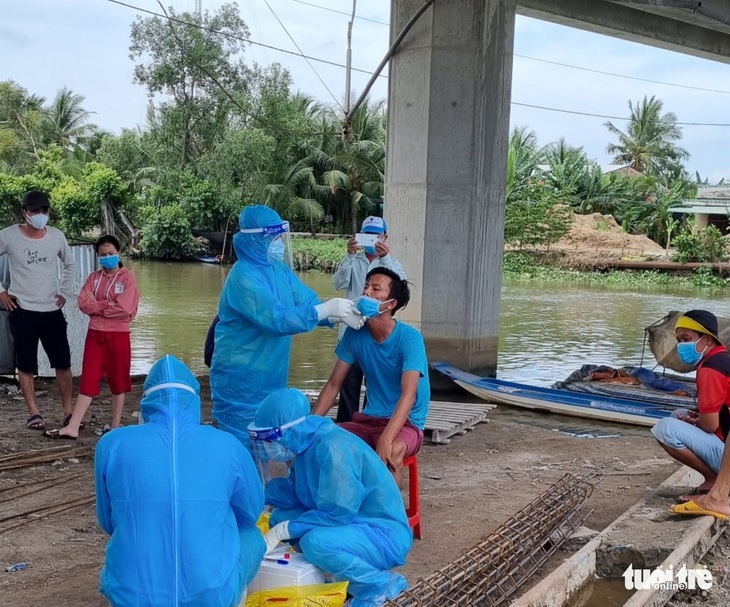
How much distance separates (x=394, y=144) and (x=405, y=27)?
4.72 feet

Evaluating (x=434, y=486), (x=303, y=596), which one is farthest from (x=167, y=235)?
(x=303, y=596)

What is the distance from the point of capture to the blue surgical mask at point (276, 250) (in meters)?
4.57

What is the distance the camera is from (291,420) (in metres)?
3.46

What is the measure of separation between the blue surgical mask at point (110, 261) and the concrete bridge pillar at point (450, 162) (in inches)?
196

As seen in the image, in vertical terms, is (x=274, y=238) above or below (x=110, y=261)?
above

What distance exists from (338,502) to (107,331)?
3.78m

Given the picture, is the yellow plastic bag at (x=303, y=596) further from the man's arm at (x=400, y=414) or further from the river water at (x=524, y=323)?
the river water at (x=524, y=323)

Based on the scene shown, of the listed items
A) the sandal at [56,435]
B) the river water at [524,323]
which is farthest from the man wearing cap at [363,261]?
the river water at [524,323]

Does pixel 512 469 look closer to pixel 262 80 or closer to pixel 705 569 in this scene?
pixel 705 569

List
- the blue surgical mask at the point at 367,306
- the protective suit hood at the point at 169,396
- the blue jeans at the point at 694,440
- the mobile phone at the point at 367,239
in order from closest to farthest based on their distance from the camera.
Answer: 1. the protective suit hood at the point at 169,396
2. the blue surgical mask at the point at 367,306
3. the blue jeans at the point at 694,440
4. the mobile phone at the point at 367,239

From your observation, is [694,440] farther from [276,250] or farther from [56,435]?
[56,435]

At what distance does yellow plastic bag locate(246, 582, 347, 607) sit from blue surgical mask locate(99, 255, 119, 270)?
12.9 feet

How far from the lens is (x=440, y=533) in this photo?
196 inches

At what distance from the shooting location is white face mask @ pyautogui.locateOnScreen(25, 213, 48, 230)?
6.54m
